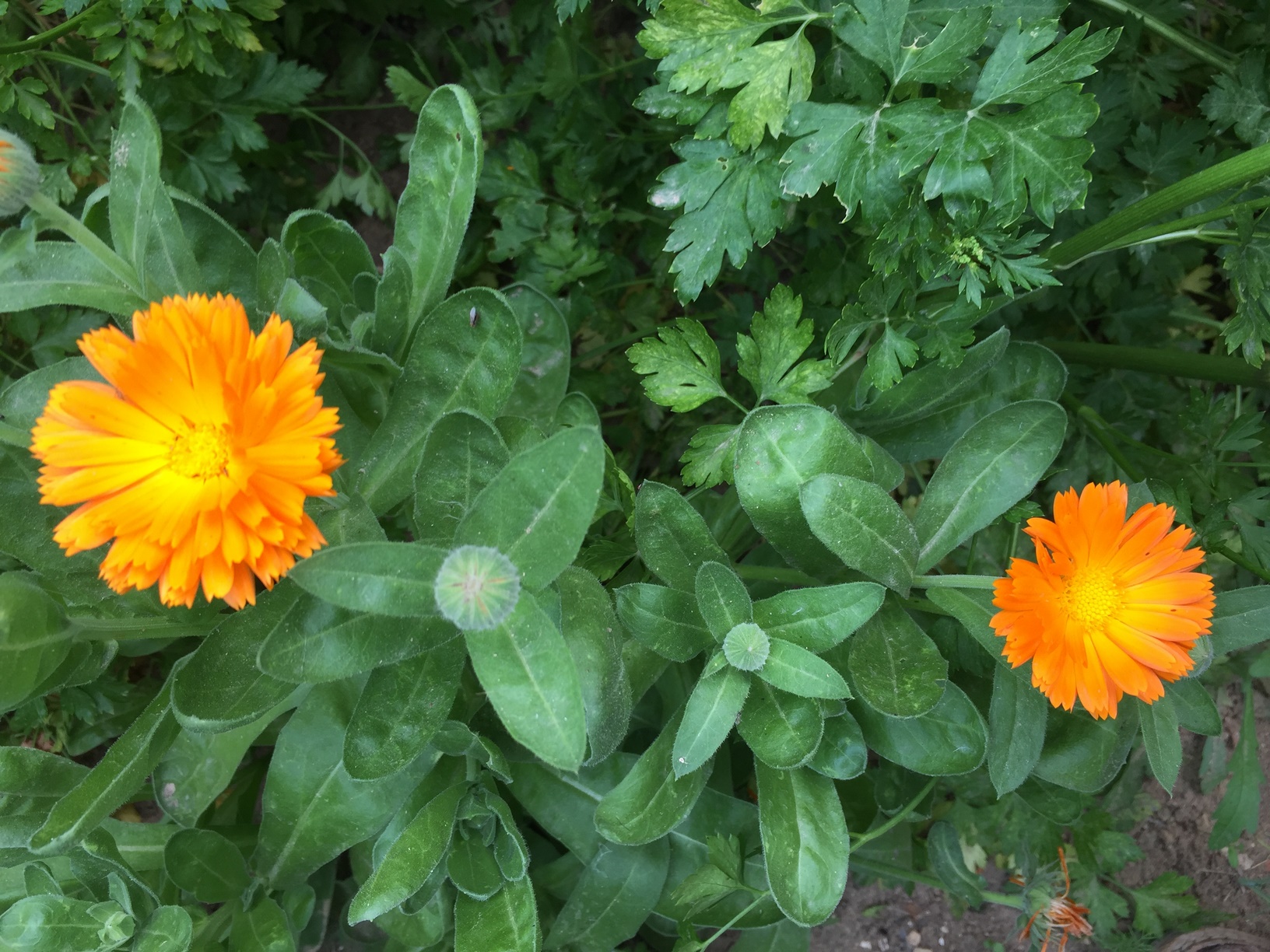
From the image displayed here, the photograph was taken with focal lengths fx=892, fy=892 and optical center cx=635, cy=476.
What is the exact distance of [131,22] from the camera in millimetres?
1604

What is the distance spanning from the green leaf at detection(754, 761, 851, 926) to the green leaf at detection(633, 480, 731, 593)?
0.35 metres

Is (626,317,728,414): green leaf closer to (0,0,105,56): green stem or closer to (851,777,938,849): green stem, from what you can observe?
(851,777,938,849): green stem

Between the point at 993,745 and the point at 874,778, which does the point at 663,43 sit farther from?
the point at 874,778

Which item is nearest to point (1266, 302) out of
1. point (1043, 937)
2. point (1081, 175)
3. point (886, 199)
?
point (1081, 175)

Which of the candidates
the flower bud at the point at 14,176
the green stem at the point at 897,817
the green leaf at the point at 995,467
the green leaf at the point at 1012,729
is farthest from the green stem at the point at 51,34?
the green stem at the point at 897,817

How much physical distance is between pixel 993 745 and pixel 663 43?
1152 millimetres

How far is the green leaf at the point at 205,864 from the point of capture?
1.38 meters

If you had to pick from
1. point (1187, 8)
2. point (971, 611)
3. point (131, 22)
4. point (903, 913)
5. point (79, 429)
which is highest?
point (131, 22)

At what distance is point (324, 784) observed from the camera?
4.75 feet

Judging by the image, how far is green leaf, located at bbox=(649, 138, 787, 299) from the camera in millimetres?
1370

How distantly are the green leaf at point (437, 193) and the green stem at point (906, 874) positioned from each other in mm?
1354

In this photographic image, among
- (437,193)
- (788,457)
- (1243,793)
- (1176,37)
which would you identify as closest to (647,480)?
(788,457)

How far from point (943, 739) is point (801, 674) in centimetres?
34

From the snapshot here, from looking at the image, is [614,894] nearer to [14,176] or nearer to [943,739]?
[943,739]
